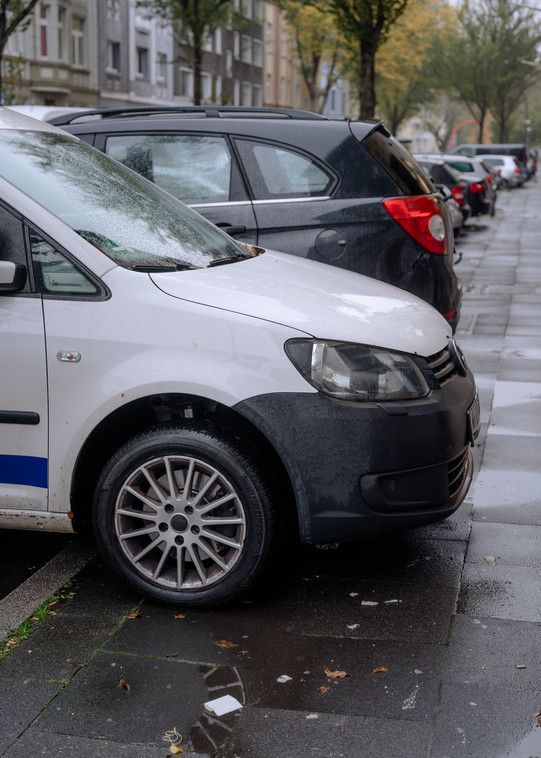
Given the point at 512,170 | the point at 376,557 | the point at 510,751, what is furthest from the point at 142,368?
the point at 512,170

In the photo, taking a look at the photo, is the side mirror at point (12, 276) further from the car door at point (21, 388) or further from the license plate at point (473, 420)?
the license plate at point (473, 420)

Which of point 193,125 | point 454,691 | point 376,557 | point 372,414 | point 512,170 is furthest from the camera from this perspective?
point 512,170

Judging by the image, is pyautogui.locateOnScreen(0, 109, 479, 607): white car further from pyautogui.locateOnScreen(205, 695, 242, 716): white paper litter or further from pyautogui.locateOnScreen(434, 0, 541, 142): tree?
pyautogui.locateOnScreen(434, 0, 541, 142): tree

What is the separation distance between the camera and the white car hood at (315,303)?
13.0ft

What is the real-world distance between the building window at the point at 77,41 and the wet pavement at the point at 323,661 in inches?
1610

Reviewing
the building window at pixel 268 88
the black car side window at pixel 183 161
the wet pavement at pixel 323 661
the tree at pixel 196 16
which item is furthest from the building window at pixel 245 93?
the wet pavement at pixel 323 661

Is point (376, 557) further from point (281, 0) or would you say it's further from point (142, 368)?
point (281, 0)

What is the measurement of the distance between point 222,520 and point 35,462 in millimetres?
763

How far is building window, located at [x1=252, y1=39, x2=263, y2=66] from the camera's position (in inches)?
2591

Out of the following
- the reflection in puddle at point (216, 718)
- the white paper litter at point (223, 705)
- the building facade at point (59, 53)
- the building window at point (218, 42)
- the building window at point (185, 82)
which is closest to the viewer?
the reflection in puddle at point (216, 718)

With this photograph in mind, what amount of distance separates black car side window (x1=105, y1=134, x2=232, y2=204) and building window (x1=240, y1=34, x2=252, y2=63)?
193 feet

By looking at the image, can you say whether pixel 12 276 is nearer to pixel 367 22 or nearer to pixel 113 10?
pixel 367 22

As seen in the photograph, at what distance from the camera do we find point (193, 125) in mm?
6883

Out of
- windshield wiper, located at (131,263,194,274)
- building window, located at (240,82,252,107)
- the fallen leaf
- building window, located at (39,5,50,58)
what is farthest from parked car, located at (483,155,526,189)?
the fallen leaf
